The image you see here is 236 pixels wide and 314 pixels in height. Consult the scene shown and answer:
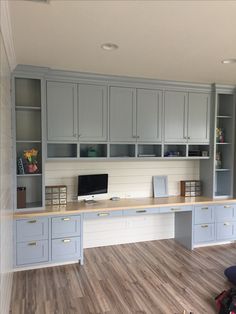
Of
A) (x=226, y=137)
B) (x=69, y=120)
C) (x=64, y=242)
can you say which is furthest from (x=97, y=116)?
(x=226, y=137)

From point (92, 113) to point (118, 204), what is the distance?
1300 mm

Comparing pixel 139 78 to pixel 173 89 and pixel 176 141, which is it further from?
pixel 176 141

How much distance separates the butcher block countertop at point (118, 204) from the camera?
10.7ft

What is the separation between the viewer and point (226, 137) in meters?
4.38

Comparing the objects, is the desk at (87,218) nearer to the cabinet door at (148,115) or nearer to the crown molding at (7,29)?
the cabinet door at (148,115)

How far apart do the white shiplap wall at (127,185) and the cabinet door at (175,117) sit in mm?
518

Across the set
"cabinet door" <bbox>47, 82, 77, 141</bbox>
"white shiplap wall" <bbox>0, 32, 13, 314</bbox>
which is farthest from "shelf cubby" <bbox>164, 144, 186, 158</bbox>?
"white shiplap wall" <bbox>0, 32, 13, 314</bbox>

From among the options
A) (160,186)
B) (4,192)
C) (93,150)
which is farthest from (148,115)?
(4,192)

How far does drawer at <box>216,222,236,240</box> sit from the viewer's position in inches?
163

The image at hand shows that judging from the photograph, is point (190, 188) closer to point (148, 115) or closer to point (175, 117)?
point (175, 117)

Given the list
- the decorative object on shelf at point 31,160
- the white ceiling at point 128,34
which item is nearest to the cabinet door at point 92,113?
the white ceiling at point 128,34

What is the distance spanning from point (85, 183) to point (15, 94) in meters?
1.47

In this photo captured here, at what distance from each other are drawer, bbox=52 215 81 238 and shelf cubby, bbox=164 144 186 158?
5.40 ft

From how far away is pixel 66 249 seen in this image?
338cm
